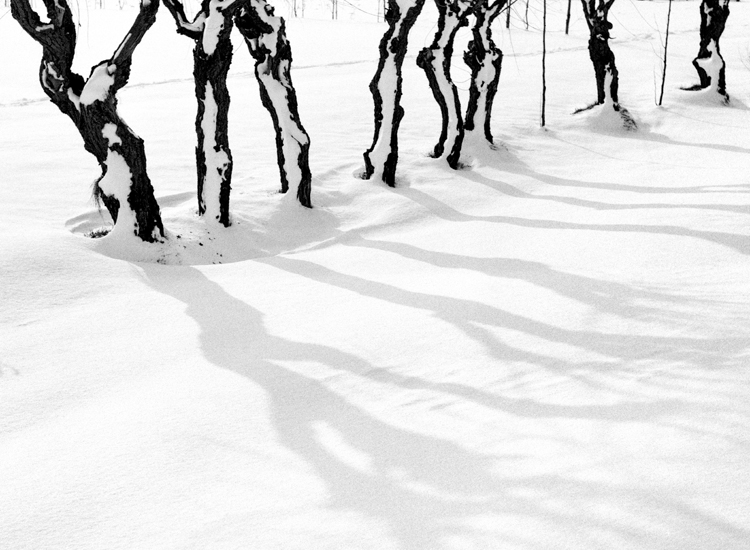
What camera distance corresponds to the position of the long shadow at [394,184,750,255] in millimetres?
5656

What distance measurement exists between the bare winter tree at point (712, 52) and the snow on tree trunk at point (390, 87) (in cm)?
730

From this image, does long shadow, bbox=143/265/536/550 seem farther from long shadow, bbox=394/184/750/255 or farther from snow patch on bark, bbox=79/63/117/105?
long shadow, bbox=394/184/750/255

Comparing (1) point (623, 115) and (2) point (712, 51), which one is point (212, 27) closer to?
(1) point (623, 115)

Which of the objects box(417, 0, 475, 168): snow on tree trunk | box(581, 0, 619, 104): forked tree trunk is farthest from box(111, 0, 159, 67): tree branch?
box(581, 0, 619, 104): forked tree trunk

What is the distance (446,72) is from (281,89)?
2.65 meters

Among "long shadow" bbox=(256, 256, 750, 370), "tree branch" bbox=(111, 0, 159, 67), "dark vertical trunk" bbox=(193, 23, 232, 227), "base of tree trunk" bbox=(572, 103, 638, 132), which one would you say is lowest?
"long shadow" bbox=(256, 256, 750, 370)

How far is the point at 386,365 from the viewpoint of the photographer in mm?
3988

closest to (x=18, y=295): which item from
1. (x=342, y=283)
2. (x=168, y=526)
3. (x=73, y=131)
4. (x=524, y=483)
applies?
(x=342, y=283)

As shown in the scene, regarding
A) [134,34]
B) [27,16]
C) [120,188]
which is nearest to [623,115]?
[134,34]

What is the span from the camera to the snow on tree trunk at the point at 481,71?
10.2 metres

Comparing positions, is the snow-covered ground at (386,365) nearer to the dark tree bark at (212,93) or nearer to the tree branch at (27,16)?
the dark tree bark at (212,93)

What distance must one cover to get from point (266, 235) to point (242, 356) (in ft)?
9.72

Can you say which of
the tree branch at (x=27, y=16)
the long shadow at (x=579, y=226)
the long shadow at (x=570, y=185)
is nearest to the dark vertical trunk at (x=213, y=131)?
the tree branch at (x=27, y=16)

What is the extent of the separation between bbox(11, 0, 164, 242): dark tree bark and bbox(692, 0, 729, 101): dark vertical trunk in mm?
10825
